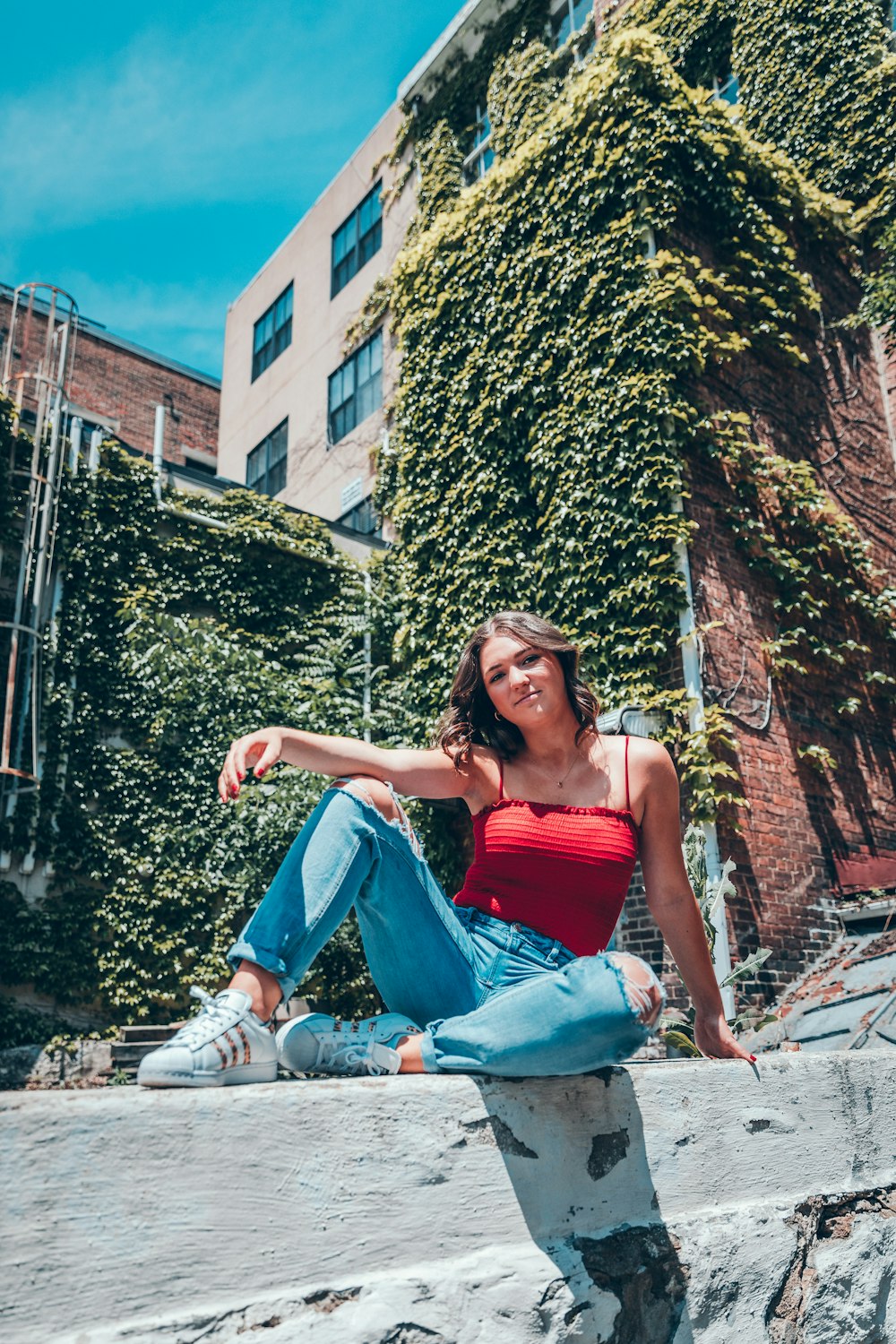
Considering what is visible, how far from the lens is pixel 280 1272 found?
53.3 inches

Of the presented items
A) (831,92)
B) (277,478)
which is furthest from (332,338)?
(831,92)

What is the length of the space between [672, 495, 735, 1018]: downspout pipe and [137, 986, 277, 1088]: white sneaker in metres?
5.24

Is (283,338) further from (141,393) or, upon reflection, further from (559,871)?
(559,871)

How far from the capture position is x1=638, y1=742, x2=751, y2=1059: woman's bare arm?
2227mm

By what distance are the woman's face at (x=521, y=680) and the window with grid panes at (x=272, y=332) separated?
15684mm

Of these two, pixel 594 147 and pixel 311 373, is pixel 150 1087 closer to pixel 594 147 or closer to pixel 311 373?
pixel 594 147

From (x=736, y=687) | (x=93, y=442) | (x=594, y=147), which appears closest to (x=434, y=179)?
(x=594, y=147)

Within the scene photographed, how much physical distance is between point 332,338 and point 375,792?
14.4 metres

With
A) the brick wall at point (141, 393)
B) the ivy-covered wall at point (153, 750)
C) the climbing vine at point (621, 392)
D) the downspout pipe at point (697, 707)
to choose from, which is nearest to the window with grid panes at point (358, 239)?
the brick wall at point (141, 393)

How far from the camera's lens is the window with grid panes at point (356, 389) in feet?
44.9

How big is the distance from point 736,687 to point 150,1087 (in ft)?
21.2

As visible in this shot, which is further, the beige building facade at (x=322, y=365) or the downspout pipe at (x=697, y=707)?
the beige building facade at (x=322, y=365)

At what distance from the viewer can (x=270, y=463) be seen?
17.0 metres

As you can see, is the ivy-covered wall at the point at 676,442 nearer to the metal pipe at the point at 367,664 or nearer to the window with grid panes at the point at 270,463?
the metal pipe at the point at 367,664
